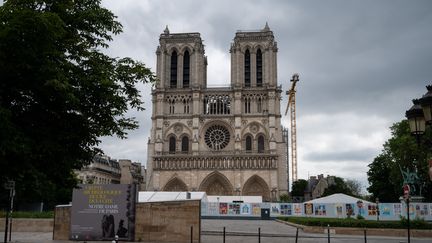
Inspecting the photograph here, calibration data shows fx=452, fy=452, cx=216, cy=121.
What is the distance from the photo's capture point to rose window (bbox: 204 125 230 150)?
6975cm

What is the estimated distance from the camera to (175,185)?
6888cm

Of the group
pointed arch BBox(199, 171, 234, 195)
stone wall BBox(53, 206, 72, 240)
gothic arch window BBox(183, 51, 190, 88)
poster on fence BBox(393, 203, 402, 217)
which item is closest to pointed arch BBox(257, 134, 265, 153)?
pointed arch BBox(199, 171, 234, 195)

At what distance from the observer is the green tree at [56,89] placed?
10.5 metres

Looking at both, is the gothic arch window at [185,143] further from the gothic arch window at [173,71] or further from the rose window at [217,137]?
the gothic arch window at [173,71]

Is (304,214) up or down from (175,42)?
down

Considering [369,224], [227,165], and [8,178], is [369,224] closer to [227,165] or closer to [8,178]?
[8,178]

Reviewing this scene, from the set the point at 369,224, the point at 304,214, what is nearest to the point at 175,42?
the point at 304,214

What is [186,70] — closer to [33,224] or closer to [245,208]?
[245,208]

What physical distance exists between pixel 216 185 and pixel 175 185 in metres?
6.25

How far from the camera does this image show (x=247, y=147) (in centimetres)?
6956

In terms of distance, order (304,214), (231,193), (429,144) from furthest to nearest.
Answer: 1. (231,193)
2. (304,214)
3. (429,144)

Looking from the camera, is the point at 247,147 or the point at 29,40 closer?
the point at 29,40

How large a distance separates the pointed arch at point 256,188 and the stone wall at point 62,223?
49.3 metres

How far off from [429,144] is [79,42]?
31.3ft
